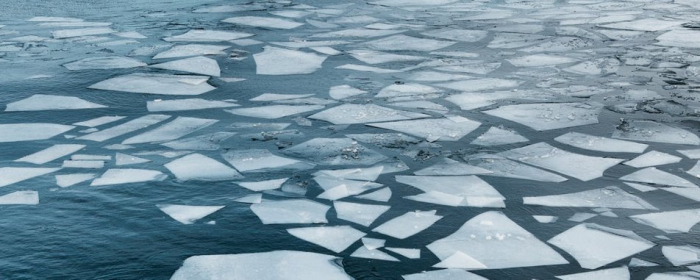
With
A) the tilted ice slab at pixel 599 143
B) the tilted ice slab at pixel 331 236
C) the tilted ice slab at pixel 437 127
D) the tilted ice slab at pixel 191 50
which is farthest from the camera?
the tilted ice slab at pixel 191 50

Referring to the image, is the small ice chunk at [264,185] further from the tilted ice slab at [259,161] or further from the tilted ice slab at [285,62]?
the tilted ice slab at [285,62]

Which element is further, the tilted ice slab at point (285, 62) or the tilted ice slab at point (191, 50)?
the tilted ice slab at point (191, 50)

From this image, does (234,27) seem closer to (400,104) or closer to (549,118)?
(400,104)

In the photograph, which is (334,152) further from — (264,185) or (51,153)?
(51,153)

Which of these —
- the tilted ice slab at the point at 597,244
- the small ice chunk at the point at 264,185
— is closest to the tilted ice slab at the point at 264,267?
the small ice chunk at the point at 264,185

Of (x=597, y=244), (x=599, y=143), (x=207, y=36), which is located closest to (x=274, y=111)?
(x=599, y=143)

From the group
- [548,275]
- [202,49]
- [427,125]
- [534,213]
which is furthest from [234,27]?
[548,275]
